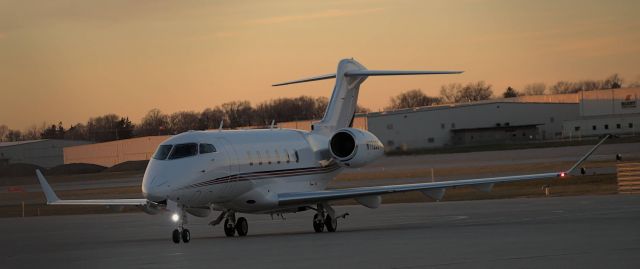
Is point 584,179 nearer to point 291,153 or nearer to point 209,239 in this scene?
point 291,153

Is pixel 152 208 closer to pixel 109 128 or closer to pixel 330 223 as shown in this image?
pixel 330 223

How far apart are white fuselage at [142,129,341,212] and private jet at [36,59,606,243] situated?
0.02 metres

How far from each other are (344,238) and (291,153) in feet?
19.9

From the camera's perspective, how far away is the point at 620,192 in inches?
1571

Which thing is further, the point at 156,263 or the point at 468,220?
the point at 468,220

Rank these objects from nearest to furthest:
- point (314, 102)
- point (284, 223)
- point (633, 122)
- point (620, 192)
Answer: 1. point (284, 223)
2. point (620, 192)
3. point (314, 102)
4. point (633, 122)

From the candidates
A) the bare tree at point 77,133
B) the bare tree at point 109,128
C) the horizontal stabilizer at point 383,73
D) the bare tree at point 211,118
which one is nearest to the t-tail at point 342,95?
the horizontal stabilizer at point 383,73

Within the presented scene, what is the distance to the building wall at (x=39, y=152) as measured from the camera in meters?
87.2

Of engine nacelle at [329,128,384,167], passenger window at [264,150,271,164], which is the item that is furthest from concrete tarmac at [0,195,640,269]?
passenger window at [264,150,271,164]

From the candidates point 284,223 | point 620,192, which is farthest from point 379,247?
point 620,192

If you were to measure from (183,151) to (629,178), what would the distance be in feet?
70.4

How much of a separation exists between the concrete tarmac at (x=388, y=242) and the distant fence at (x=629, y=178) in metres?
5.01

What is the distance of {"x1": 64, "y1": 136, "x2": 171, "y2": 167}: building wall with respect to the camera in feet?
226

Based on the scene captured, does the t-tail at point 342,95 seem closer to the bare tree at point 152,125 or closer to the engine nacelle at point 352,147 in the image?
the engine nacelle at point 352,147
